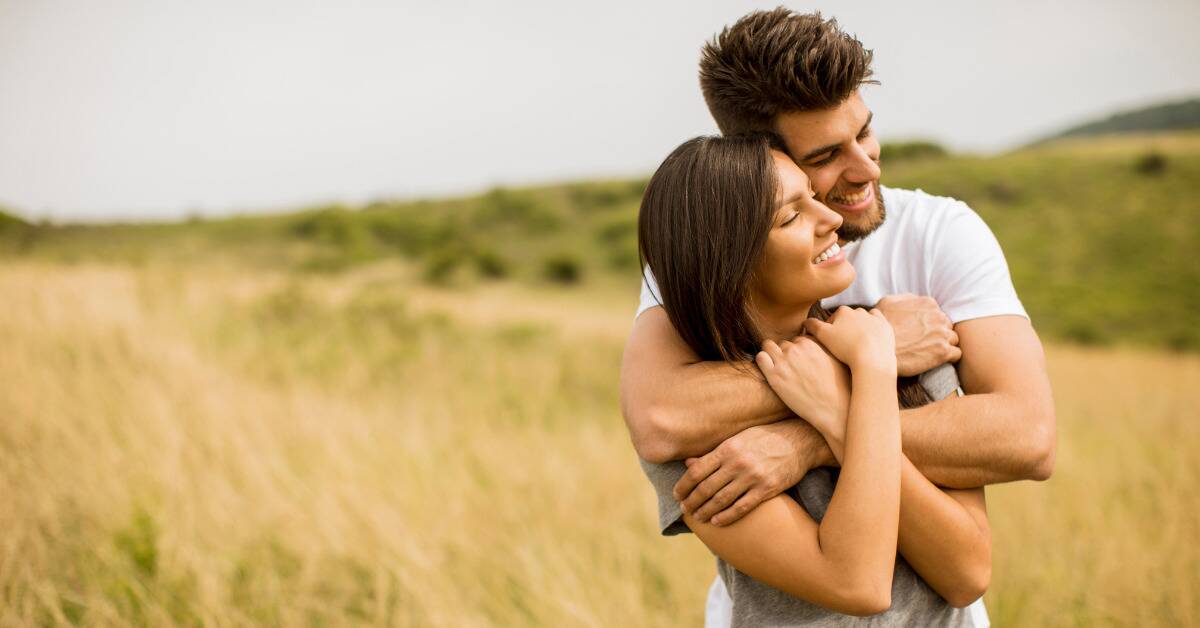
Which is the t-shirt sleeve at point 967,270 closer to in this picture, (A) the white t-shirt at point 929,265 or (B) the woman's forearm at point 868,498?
(A) the white t-shirt at point 929,265

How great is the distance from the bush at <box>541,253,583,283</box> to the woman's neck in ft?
109

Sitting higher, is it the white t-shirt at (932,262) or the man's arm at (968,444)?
the white t-shirt at (932,262)

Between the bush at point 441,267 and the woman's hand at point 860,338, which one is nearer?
the woman's hand at point 860,338

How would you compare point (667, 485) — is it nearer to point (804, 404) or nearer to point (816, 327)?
point (804, 404)

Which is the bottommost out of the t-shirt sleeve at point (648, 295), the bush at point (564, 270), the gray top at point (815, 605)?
the bush at point (564, 270)

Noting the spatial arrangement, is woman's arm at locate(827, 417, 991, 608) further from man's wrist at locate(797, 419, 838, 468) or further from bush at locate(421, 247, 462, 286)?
bush at locate(421, 247, 462, 286)

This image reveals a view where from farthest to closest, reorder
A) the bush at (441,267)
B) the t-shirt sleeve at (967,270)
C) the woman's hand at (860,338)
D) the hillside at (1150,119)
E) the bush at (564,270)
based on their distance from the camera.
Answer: the hillside at (1150,119), the bush at (564,270), the bush at (441,267), the t-shirt sleeve at (967,270), the woman's hand at (860,338)

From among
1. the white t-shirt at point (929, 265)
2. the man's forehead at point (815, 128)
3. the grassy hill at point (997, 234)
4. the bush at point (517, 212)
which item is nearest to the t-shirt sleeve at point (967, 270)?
the white t-shirt at point (929, 265)

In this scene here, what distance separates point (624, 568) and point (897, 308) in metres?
2.92

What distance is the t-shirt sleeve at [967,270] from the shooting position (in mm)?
1907

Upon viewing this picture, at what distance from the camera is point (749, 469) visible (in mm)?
1667

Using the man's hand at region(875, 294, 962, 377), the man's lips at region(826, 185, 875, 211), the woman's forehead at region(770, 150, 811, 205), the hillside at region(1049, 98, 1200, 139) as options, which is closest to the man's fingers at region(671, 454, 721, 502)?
the man's hand at region(875, 294, 962, 377)

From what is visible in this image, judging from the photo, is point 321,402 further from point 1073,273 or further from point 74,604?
point 1073,273

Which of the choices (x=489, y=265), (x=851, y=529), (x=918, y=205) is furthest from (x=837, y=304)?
(x=489, y=265)
